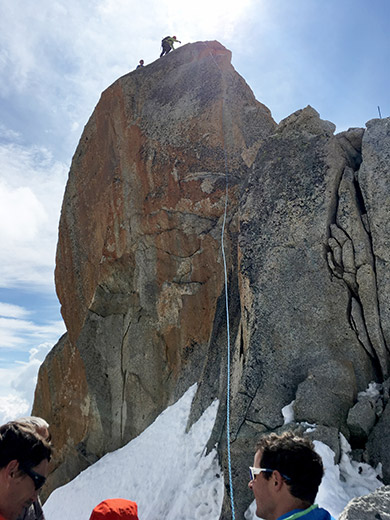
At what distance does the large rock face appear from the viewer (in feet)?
26.7

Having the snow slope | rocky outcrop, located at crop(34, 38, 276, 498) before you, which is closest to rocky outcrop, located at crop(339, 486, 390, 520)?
the snow slope

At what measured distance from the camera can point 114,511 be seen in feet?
9.86

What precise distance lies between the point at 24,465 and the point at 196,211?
1242 cm

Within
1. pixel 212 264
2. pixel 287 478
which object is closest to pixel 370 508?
pixel 287 478

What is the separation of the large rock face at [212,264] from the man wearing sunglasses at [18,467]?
5.08 meters

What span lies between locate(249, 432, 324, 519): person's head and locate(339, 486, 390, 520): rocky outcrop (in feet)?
3.68

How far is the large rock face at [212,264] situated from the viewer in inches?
320

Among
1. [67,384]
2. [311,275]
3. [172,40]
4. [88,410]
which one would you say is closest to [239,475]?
[311,275]

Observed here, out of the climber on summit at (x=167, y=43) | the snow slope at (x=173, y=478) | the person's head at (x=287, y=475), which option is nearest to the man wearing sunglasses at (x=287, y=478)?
the person's head at (x=287, y=475)

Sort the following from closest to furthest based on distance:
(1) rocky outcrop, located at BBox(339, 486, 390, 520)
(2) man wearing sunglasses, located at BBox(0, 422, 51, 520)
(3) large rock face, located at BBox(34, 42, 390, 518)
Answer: (2) man wearing sunglasses, located at BBox(0, 422, 51, 520) → (1) rocky outcrop, located at BBox(339, 486, 390, 520) → (3) large rock face, located at BBox(34, 42, 390, 518)

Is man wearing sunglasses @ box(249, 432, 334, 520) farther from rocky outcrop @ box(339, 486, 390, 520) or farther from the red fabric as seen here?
rocky outcrop @ box(339, 486, 390, 520)

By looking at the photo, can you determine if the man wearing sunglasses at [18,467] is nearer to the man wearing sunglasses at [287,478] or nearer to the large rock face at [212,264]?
the man wearing sunglasses at [287,478]

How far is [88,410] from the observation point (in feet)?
53.6

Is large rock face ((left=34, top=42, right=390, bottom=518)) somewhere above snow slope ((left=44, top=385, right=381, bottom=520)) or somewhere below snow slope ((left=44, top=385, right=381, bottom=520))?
above
